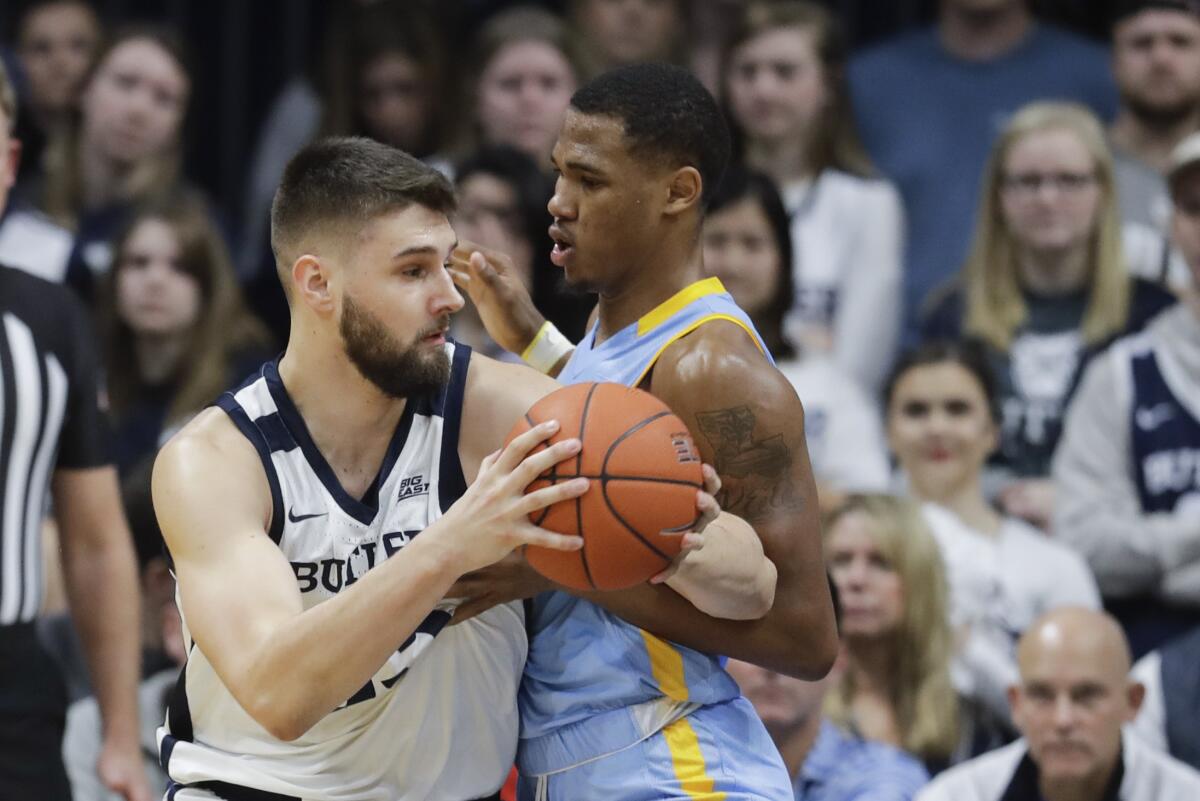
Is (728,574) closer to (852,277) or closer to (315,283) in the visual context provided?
(315,283)

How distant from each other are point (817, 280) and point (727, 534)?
13.8 feet

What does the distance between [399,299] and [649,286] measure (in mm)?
554

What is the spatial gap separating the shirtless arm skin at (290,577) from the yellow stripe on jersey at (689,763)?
2.42 feet

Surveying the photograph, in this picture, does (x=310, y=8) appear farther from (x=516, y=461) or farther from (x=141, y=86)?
(x=516, y=461)

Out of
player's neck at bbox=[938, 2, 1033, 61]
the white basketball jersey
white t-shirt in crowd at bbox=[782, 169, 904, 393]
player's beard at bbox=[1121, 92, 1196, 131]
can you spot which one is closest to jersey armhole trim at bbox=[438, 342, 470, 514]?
the white basketball jersey

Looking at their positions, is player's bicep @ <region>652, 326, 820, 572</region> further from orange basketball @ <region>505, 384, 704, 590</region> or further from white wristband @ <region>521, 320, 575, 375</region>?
white wristband @ <region>521, 320, 575, 375</region>

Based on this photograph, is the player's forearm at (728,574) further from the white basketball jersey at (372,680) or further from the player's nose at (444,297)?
the player's nose at (444,297)

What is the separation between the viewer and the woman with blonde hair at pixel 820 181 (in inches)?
303

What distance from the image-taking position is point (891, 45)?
8406 mm

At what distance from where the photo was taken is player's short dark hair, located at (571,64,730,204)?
13.2 ft

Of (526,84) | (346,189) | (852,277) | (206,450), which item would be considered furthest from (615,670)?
(526,84)

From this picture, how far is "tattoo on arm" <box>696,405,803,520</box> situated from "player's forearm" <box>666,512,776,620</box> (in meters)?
0.11

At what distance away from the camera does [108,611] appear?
4973 mm

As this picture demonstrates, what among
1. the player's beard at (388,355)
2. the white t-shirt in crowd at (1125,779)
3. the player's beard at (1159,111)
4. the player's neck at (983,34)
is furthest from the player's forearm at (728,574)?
the player's neck at (983,34)
